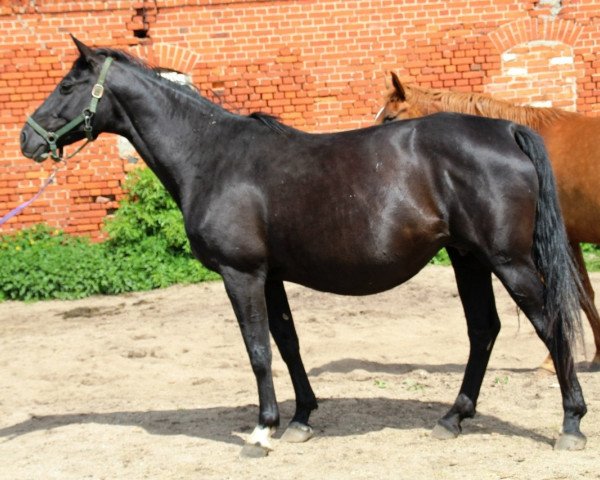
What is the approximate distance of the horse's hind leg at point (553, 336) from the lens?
219 inches

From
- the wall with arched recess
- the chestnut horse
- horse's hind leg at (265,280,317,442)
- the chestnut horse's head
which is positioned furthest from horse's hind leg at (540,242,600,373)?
the wall with arched recess

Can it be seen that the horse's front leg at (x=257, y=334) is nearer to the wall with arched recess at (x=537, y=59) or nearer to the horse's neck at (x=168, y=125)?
the horse's neck at (x=168, y=125)

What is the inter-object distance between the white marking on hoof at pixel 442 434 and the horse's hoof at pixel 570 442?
0.66m

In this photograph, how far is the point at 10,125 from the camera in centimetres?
1252

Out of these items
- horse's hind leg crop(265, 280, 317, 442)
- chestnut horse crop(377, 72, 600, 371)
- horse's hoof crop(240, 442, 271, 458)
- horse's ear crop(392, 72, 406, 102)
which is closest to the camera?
horse's hoof crop(240, 442, 271, 458)

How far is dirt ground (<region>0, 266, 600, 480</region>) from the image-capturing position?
18.7 feet

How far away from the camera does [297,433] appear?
6.22m

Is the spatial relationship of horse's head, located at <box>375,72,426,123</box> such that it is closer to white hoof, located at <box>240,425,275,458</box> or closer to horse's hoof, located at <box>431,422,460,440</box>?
horse's hoof, located at <box>431,422,460,440</box>

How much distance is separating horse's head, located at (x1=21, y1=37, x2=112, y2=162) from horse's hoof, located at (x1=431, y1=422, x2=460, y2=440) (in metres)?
2.84

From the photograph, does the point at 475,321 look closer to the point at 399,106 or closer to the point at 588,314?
the point at 588,314

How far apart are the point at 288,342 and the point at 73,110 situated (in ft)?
6.55

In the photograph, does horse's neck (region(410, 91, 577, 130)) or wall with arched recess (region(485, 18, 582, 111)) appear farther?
wall with arched recess (region(485, 18, 582, 111))

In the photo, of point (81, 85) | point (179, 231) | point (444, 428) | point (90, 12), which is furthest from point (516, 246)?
point (90, 12)

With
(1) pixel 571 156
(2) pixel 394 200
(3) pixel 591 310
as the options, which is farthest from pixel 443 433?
(1) pixel 571 156
